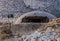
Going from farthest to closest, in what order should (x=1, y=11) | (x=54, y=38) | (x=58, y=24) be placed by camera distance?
(x=1, y=11) < (x=58, y=24) < (x=54, y=38)

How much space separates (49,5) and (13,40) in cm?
293

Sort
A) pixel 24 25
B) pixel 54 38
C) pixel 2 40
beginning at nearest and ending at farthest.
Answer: pixel 54 38
pixel 2 40
pixel 24 25

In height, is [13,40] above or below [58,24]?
below

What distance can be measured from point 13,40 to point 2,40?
15 cm

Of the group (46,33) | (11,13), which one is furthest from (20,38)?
(11,13)

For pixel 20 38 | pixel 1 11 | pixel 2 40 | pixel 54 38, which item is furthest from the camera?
pixel 1 11

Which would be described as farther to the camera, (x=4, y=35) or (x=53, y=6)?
(x=53, y=6)

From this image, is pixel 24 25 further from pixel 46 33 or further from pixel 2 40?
pixel 46 33

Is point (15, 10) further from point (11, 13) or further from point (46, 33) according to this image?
point (46, 33)

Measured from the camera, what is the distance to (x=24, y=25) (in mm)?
2986

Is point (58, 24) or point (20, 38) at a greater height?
point (58, 24)

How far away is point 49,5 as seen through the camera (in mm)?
5484

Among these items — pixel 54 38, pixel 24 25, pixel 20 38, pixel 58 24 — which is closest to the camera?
pixel 54 38

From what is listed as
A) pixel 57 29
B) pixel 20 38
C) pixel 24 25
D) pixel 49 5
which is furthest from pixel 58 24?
pixel 49 5
